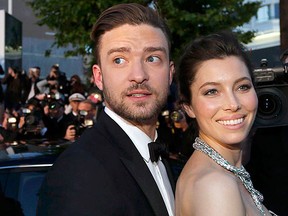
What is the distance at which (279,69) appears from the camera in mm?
2863

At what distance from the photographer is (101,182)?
6.03ft

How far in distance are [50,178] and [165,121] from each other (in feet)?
20.0

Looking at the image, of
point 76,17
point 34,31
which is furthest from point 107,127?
point 34,31

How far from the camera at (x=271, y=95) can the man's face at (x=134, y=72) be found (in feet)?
2.69

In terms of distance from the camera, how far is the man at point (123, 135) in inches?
72.1

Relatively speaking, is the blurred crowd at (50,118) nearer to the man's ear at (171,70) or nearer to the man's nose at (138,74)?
the man's ear at (171,70)

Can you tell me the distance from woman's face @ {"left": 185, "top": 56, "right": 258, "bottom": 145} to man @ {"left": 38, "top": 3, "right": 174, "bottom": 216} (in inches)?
8.0

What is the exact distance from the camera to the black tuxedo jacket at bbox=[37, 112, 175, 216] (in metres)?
1.80

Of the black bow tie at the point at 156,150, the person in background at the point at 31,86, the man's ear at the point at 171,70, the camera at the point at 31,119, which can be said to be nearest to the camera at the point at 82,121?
the camera at the point at 31,119

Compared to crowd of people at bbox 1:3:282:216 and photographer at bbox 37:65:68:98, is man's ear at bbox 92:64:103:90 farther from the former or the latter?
photographer at bbox 37:65:68:98

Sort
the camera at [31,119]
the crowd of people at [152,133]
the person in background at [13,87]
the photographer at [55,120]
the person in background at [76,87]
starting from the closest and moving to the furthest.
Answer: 1. the crowd of people at [152,133]
2. the camera at [31,119]
3. the photographer at [55,120]
4. the person in background at [76,87]
5. the person in background at [13,87]

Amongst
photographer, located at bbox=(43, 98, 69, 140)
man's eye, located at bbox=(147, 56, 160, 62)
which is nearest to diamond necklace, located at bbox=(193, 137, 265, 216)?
man's eye, located at bbox=(147, 56, 160, 62)

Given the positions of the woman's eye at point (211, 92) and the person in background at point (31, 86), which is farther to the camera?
the person in background at point (31, 86)

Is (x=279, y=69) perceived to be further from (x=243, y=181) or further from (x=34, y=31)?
(x=34, y=31)
